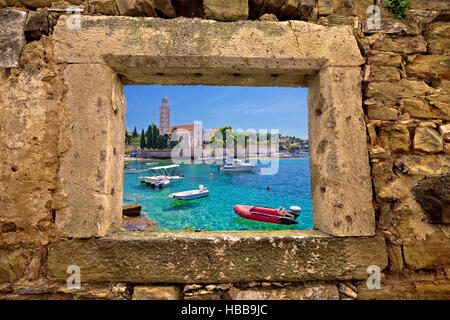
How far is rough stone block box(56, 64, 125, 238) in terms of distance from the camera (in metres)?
1.36

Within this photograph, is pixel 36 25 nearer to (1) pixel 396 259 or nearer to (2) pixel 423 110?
(2) pixel 423 110

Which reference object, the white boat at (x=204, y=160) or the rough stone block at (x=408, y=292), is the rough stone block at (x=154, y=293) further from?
the white boat at (x=204, y=160)

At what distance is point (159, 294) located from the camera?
135 cm

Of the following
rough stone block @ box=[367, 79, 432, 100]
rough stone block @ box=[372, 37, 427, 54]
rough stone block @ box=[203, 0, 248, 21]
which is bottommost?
rough stone block @ box=[367, 79, 432, 100]

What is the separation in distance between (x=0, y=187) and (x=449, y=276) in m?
3.32

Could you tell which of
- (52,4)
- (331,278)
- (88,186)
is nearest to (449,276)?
(331,278)

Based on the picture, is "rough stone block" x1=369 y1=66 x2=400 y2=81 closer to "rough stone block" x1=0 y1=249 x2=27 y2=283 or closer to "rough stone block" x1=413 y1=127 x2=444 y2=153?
"rough stone block" x1=413 y1=127 x2=444 y2=153

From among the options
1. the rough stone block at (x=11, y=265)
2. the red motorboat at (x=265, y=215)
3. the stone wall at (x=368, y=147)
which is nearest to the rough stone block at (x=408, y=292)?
the stone wall at (x=368, y=147)

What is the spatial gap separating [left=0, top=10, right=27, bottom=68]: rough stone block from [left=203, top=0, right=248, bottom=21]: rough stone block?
55.2 inches

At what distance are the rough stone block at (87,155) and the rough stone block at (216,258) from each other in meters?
0.17

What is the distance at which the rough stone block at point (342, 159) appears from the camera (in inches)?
55.7

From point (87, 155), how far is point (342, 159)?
1901 millimetres

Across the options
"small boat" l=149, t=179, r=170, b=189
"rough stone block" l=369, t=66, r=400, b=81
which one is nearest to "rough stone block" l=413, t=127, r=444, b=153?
"rough stone block" l=369, t=66, r=400, b=81
